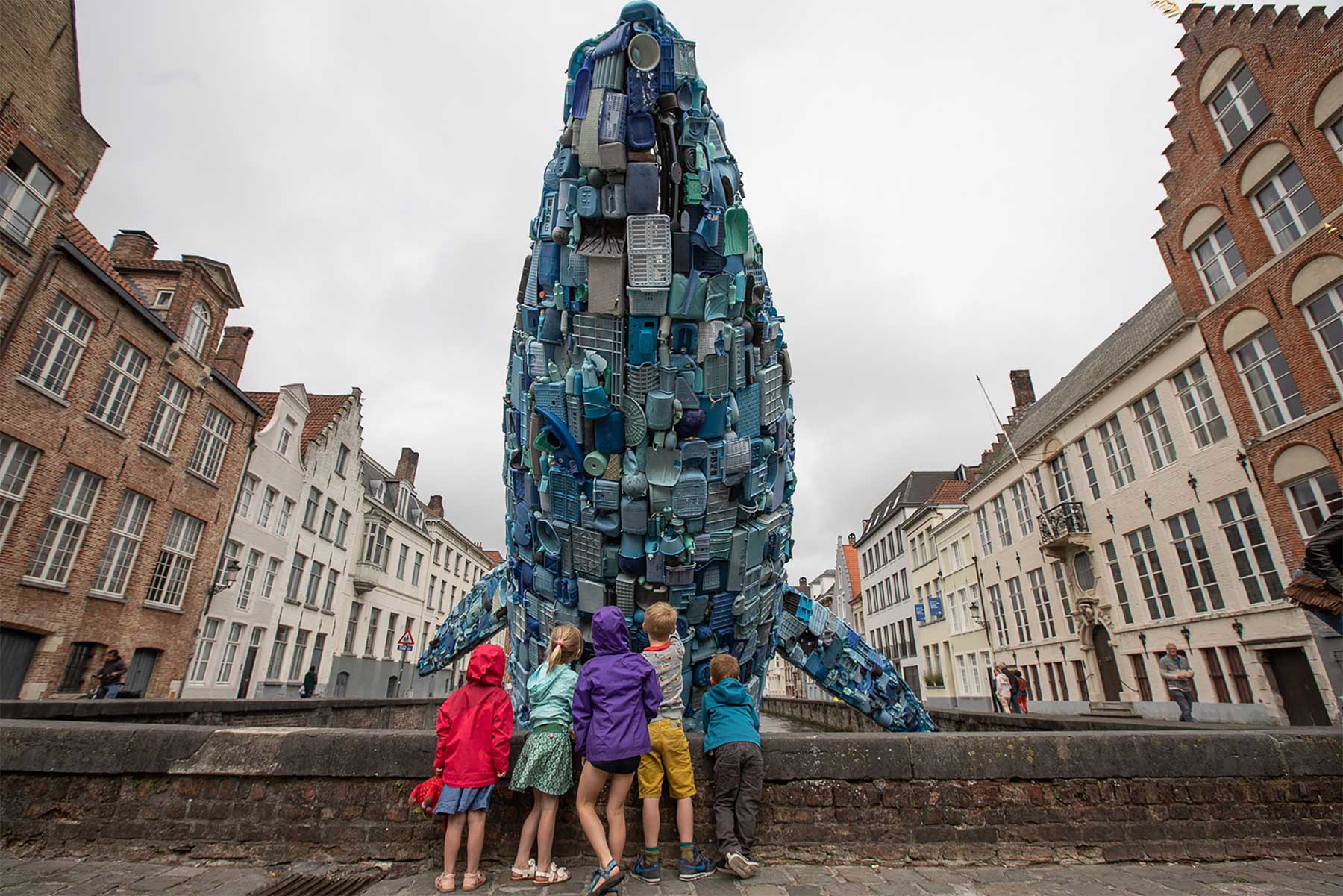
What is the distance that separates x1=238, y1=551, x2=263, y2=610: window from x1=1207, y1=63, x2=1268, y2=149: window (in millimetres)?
29374

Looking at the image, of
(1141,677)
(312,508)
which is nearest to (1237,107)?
(1141,677)

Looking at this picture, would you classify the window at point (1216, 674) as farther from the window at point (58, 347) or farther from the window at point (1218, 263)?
the window at point (58, 347)

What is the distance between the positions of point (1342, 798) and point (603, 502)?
17.5 feet

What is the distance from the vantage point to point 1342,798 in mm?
4426

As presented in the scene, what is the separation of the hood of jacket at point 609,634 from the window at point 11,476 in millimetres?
15167

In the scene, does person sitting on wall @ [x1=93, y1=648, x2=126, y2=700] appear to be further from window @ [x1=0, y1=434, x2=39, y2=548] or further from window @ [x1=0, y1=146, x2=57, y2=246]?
window @ [x1=0, y1=146, x2=57, y2=246]

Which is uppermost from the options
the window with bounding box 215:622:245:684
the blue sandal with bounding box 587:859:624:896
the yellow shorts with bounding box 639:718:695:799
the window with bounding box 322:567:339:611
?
the window with bounding box 322:567:339:611

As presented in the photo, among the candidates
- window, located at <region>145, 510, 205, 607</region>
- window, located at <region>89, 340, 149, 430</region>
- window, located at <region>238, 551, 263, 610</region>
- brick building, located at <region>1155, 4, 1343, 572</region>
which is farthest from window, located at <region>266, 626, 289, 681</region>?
brick building, located at <region>1155, 4, 1343, 572</region>

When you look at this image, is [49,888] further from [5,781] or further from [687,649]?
[687,649]

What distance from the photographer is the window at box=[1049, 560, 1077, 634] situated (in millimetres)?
21406

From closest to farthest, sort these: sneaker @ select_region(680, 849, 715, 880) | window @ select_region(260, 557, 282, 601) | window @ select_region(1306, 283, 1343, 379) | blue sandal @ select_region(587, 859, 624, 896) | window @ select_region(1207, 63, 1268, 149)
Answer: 1. blue sandal @ select_region(587, 859, 624, 896)
2. sneaker @ select_region(680, 849, 715, 880)
3. window @ select_region(1306, 283, 1343, 379)
4. window @ select_region(1207, 63, 1268, 149)
5. window @ select_region(260, 557, 282, 601)

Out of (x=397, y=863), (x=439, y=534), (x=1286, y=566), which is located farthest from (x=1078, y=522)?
(x=439, y=534)

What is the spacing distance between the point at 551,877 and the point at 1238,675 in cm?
1816

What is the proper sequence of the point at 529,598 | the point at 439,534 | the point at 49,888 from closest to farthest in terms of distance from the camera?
the point at 49,888
the point at 529,598
the point at 439,534
